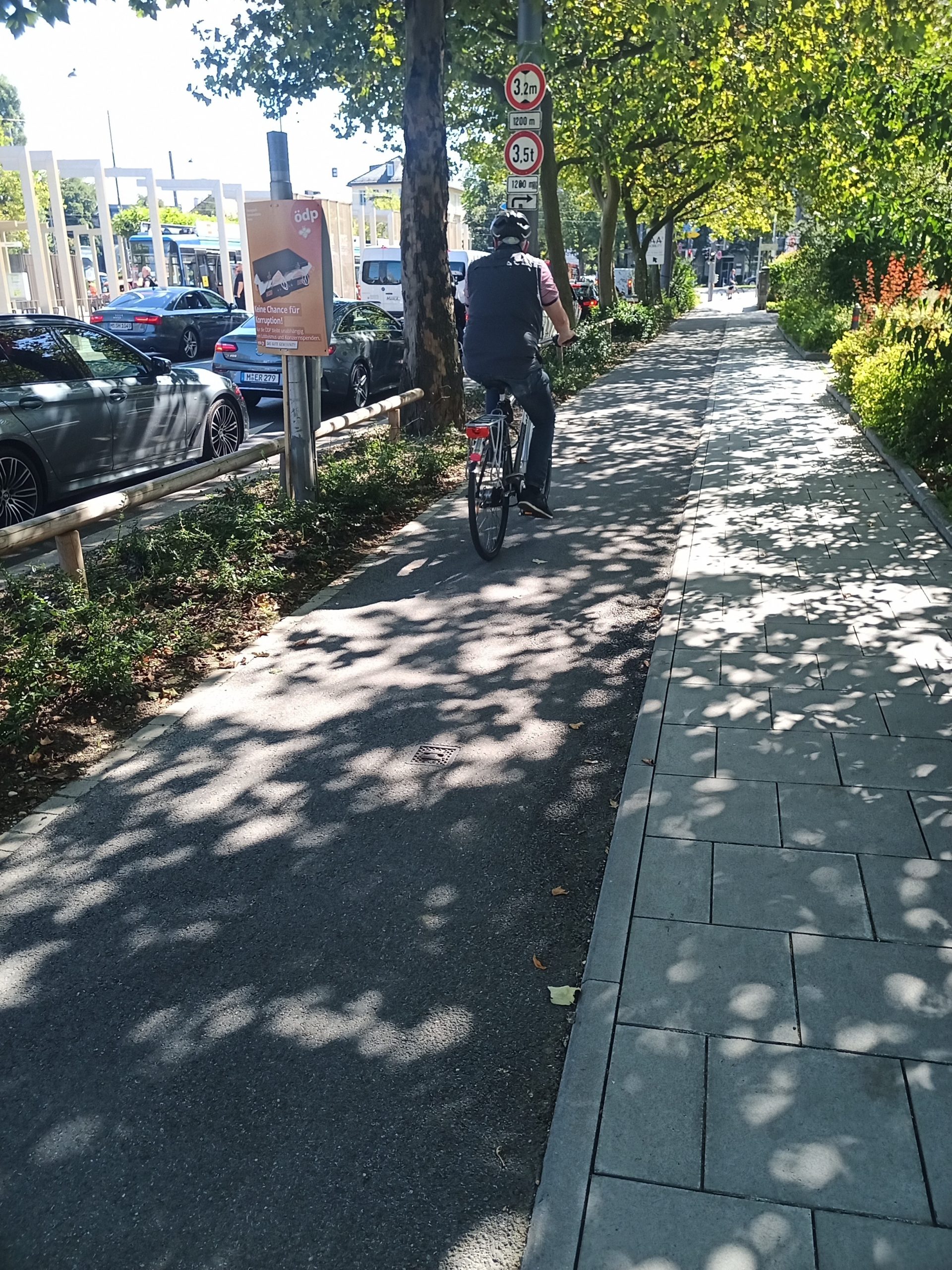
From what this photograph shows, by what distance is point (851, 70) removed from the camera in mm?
13875

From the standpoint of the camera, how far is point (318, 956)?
129 inches

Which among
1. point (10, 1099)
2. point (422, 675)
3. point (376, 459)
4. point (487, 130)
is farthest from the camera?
point (487, 130)

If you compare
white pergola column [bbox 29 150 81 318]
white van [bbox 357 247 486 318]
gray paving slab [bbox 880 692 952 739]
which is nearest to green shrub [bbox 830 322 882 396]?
gray paving slab [bbox 880 692 952 739]

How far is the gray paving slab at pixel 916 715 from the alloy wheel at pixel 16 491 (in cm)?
618

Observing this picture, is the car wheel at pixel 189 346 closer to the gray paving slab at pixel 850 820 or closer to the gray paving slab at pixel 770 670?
the gray paving slab at pixel 770 670

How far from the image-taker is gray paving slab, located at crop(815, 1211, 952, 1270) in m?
2.15

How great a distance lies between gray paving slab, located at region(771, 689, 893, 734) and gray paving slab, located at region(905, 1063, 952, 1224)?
2.04m

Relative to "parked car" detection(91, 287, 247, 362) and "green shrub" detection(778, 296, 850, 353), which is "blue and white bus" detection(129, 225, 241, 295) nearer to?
"parked car" detection(91, 287, 247, 362)

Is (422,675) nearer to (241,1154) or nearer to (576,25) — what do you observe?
(241,1154)

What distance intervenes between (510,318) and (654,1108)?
5.56 m

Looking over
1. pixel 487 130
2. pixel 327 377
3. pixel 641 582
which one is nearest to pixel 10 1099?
pixel 641 582

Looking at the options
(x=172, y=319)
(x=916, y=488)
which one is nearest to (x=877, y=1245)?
(x=916, y=488)

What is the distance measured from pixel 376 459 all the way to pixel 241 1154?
736cm

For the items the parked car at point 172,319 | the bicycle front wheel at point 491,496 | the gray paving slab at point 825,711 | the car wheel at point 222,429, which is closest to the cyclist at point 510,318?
the bicycle front wheel at point 491,496
